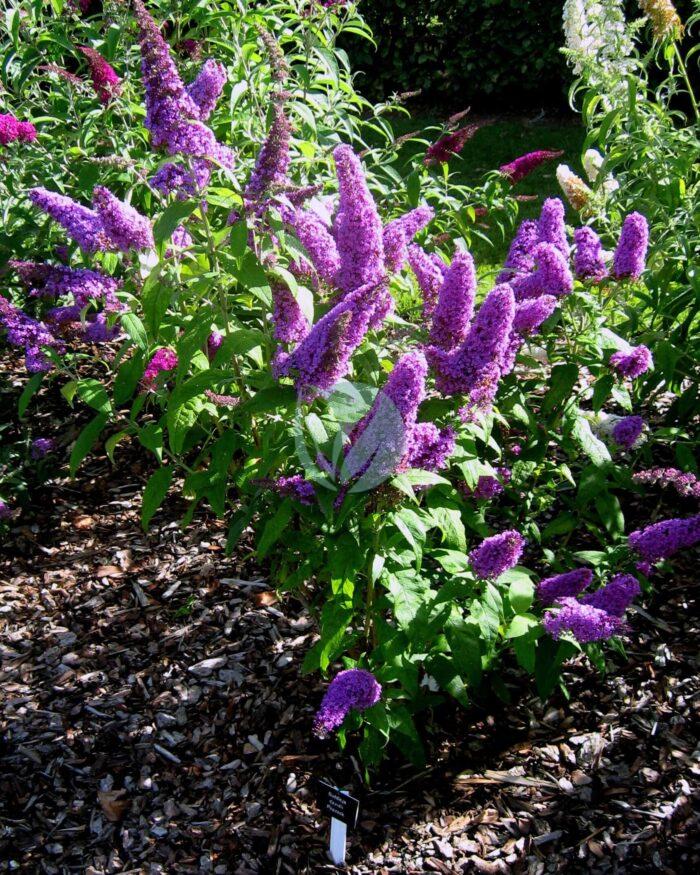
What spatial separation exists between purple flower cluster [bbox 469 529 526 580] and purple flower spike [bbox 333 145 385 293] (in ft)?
2.46

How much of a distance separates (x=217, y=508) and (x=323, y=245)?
90 centimetres

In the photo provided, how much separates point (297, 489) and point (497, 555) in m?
0.55

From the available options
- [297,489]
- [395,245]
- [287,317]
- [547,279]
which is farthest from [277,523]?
[547,279]

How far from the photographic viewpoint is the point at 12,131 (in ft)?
10.8

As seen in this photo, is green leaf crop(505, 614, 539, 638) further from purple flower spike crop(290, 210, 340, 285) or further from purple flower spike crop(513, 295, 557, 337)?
purple flower spike crop(290, 210, 340, 285)

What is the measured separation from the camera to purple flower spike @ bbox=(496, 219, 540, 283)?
101 inches

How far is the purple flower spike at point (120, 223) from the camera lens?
2.09 m

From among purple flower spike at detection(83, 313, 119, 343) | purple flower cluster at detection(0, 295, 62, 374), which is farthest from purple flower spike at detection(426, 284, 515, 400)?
purple flower cluster at detection(0, 295, 62, 374)

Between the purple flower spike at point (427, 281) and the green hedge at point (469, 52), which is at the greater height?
the green hedge at point (469, 52)

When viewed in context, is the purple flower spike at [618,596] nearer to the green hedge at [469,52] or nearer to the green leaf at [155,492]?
the green leaf at [155,492]

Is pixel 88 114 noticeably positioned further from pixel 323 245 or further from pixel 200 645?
pixel 200 645

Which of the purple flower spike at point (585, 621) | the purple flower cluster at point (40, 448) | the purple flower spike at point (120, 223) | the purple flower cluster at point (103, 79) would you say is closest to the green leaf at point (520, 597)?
the purple flower spike at point (585, 621)

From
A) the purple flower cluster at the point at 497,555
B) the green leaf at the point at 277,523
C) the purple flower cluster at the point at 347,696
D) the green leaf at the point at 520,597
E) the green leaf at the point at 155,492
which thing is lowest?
the purple flower cluster at the point at 347,696

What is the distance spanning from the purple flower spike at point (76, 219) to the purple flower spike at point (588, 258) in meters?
1.47
